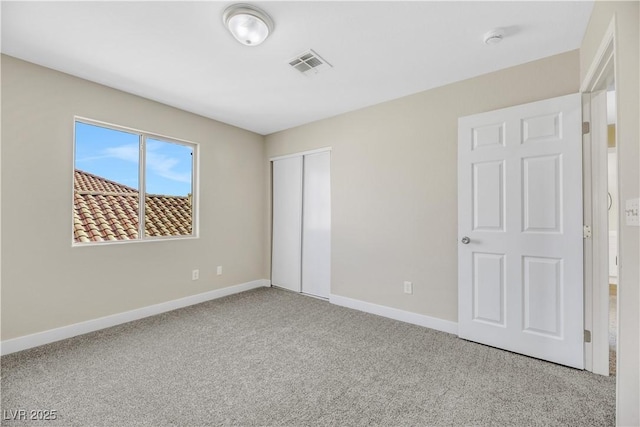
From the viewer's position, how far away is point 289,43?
6.80ft

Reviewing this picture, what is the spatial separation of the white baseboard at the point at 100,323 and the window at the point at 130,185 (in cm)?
79

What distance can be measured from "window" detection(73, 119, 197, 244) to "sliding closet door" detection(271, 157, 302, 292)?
125 cm

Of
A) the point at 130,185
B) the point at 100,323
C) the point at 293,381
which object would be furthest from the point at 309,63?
the point at 100,323

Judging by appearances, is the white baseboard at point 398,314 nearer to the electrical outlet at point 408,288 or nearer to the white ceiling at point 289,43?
the electrical outlet at point 408,288

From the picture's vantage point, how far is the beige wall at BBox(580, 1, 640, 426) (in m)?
1.20

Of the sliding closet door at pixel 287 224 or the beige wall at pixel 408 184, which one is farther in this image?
the sliding closet door at pixel 287 224

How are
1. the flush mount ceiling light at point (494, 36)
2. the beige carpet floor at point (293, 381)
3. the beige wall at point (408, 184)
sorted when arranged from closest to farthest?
the beige carpet floor at point (293, 381) < the flush mount ceiling light at point (494, 36) < the beige wall at point (408, 184)

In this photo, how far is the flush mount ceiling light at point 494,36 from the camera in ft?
6.30

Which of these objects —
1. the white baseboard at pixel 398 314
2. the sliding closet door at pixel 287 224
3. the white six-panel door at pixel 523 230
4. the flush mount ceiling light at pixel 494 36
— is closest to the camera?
the flush mount ceiling light at pixel 494 36

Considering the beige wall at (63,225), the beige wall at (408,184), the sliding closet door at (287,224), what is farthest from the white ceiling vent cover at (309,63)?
the beige wall at (63,225)

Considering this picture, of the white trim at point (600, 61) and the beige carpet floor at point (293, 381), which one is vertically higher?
the white trim at point (600, 61)

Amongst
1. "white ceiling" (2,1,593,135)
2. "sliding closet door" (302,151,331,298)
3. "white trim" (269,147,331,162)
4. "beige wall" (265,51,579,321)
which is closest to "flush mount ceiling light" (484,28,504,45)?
"white ceiling" (2,1,593,135)

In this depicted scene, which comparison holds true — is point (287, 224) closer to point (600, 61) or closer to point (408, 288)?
point (408, 288)

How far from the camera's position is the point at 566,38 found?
199 centimetres
